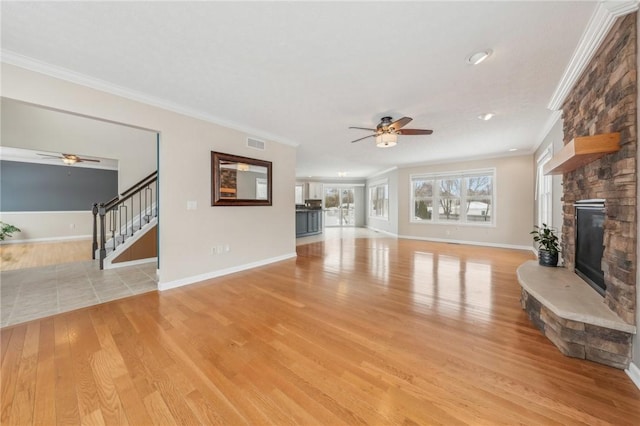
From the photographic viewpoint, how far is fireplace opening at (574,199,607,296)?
6.75 feet

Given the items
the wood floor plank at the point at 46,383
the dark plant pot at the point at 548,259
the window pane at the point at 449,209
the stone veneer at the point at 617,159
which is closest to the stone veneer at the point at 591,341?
the stone veneer at the point at 617,159

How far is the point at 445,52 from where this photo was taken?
2.11 m

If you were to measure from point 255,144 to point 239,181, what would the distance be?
83 centimetres

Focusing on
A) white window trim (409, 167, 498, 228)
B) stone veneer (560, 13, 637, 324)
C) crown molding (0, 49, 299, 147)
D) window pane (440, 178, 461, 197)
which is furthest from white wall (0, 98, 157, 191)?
window pane (440, 178, 461, 197)

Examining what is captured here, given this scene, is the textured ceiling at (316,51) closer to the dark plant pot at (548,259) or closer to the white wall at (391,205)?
the dark plant pot at (548,259)

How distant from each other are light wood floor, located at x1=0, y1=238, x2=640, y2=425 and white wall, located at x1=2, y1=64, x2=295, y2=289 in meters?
0.79

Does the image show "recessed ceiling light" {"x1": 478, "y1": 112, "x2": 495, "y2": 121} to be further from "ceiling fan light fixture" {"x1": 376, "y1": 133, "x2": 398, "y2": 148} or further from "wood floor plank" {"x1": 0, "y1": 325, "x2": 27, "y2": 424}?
"wood floor plank" {"x1": 0, "y1": 325, "x2": 27, "y2": 424}

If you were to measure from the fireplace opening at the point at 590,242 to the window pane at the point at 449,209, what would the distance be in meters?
4.91

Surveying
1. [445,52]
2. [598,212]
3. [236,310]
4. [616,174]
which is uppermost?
[445,52]

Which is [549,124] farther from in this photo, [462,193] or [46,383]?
[46,383]

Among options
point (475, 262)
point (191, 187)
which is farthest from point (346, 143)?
point (475, 262)

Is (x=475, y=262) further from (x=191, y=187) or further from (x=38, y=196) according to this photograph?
Result: (x=38, y=196)

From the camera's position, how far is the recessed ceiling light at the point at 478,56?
2091mm

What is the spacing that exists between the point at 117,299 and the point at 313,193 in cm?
881
